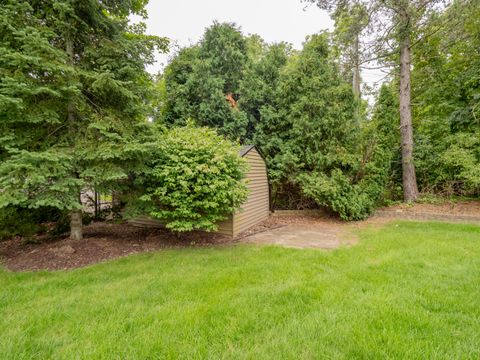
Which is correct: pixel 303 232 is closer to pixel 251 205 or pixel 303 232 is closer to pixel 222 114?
pixel 251 205

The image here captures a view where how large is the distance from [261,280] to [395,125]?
8689 millimetres

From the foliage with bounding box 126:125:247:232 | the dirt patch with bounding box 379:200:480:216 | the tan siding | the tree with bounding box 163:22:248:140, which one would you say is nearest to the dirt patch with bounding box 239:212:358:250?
the tan siding

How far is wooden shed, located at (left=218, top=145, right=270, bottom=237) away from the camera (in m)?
5.92

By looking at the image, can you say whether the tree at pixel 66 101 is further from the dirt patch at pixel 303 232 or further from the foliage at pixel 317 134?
the foliage at pixel 317 134

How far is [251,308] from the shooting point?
8.34ft

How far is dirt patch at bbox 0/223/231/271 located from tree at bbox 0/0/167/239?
21.2 inches

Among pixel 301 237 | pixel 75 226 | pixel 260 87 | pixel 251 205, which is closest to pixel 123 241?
pixel 75 226

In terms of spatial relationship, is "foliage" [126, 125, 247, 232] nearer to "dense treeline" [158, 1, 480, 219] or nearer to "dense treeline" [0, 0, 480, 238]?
"dense treeline" [0, 0, 480, 238]

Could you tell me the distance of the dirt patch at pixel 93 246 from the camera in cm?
404

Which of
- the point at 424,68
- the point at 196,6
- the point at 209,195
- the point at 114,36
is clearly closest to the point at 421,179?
the point at 424,68

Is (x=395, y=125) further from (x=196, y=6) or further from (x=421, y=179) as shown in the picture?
(x=196, y=6)

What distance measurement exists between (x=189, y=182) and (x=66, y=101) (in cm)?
263

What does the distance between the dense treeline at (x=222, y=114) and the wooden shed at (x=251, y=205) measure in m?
0.51

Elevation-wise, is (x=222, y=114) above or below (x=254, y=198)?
above
